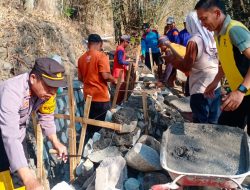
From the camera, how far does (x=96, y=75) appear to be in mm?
5387

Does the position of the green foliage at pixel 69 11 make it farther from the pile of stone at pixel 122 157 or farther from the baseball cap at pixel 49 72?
the baseball cap at pixel 49 72

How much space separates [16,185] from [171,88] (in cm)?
646

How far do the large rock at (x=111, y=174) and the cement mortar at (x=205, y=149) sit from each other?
52cm

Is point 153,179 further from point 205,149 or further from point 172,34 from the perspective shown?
point 172,34

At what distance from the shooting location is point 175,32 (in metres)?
9.62

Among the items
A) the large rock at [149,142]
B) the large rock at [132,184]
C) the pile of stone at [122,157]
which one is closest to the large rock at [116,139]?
the pile of stone at [122,157]

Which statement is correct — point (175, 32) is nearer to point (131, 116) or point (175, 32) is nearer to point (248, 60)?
point (131, 116)

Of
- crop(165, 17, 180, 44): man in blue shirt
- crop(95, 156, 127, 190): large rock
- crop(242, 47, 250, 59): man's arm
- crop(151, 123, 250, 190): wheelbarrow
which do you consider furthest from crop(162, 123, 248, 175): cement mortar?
crop(165, 17, 180, 44): man in blue shirt

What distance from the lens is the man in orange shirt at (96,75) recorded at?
532cm

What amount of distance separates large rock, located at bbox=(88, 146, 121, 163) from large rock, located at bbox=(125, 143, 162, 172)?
1.10 feet

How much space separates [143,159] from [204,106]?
0.99 m

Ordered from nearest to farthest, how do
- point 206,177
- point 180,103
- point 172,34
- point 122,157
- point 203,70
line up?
point 206,177
point 122,157
point 203,70
point 180,103
point 172,34

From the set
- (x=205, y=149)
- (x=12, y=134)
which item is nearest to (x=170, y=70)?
(x=205, y=149)

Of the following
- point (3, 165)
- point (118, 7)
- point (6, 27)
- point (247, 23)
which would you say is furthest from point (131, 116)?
point (118, 7)
